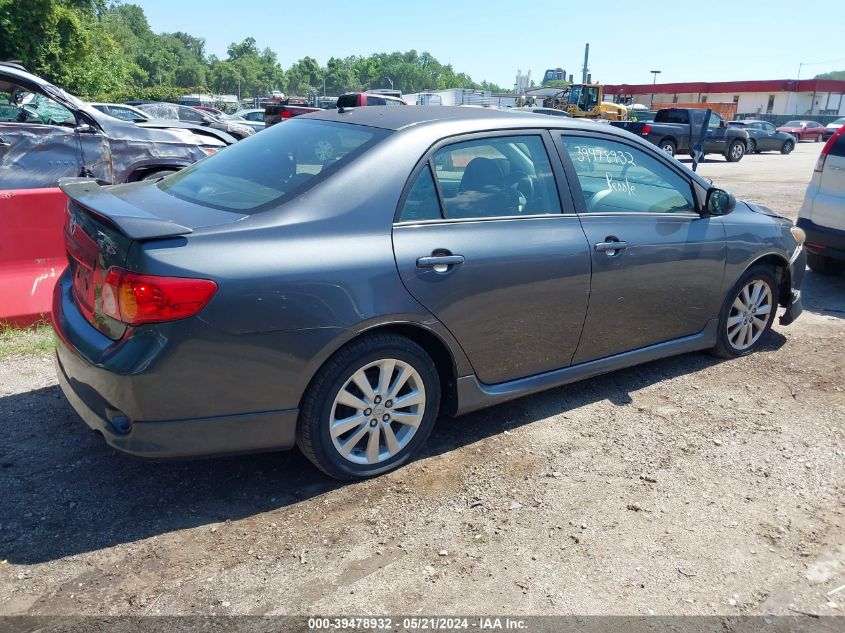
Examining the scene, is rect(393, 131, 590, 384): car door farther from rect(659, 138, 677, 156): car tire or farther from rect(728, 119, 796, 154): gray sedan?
rect(728, 119, 796, 154): gray sedan

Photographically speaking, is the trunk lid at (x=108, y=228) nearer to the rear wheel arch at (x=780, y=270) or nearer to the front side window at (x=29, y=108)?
the rear wheel arch at (x=780, y=270)

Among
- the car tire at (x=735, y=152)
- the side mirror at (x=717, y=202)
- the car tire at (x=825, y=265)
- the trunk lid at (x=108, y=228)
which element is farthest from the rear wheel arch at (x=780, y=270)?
the car tire at (x=735, y=152)

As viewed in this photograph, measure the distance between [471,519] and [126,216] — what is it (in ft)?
6.39

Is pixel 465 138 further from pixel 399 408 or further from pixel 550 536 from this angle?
pixel 550 536

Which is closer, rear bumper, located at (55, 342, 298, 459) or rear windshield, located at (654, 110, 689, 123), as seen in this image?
rear bumper, located at (55, 342, 298, 459)

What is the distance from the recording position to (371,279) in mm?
3068

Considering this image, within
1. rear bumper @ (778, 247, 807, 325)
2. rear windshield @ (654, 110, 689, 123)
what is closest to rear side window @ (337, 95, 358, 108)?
rear windshield @ (654, 110, 689, 123)

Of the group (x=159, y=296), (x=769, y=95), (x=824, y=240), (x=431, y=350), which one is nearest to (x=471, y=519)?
(x=431, y=350)

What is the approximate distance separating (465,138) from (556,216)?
67cm

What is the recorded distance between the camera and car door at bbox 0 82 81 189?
20.8 feet

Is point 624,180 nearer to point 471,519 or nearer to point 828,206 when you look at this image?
point 471,519

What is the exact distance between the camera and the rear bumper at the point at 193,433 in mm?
2799

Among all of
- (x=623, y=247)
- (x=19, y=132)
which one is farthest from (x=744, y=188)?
(x=19, y=132)

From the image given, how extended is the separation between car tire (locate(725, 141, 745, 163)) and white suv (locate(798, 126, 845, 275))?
66.7 feet
